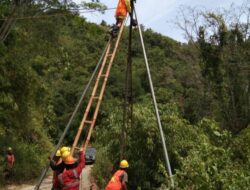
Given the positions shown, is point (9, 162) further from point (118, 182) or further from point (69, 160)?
point (69, 160)

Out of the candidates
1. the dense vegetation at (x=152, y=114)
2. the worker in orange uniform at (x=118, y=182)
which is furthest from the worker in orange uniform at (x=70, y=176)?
the dense vegetation at (x=152, y=114)

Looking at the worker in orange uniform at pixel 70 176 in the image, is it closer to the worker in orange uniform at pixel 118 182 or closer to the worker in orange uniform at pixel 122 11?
the worker in orange uniform at pixel 118 182

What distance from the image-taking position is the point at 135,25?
40.7 ft

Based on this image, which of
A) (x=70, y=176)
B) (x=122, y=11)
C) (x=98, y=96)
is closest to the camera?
(x=70, y=176)

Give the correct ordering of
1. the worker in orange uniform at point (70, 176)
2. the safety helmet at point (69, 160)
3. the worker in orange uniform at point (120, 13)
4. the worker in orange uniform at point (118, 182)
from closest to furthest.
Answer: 1. the worker in orange uniform at point (70, 176)
2. the safety helmet at point (69, 160)
3. the worker in orange uniform at point (118, 182)
4. the worker in orange uniform at point (120, 13)

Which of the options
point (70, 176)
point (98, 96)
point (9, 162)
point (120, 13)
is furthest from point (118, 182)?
point (9, 162)

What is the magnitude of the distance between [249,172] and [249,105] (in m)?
23.2

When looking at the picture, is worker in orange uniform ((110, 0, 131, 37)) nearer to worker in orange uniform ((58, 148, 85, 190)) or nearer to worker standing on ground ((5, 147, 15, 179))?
worker in orange uniform ((58, 148, 85, 190))

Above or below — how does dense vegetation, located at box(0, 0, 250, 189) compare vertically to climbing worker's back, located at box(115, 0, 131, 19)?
below

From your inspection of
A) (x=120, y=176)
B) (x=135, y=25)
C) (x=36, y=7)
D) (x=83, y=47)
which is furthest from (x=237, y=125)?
(x=83, y=47)

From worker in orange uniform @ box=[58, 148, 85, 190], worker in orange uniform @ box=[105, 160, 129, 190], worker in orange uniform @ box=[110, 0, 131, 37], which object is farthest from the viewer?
worker in orange uniform @ box=[110, 0, 131, 37]

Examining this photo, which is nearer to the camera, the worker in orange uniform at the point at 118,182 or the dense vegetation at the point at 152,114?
the dense vegetation at the point at 152,114

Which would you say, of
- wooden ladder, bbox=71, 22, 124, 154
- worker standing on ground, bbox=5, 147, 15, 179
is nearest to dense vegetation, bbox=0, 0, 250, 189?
worker standing on ground, bbox=5, 147, 15, 179

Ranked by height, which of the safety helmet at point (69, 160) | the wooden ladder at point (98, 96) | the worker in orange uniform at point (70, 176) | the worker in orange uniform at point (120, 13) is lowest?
the worker in orange uniform at point (70, 176)
